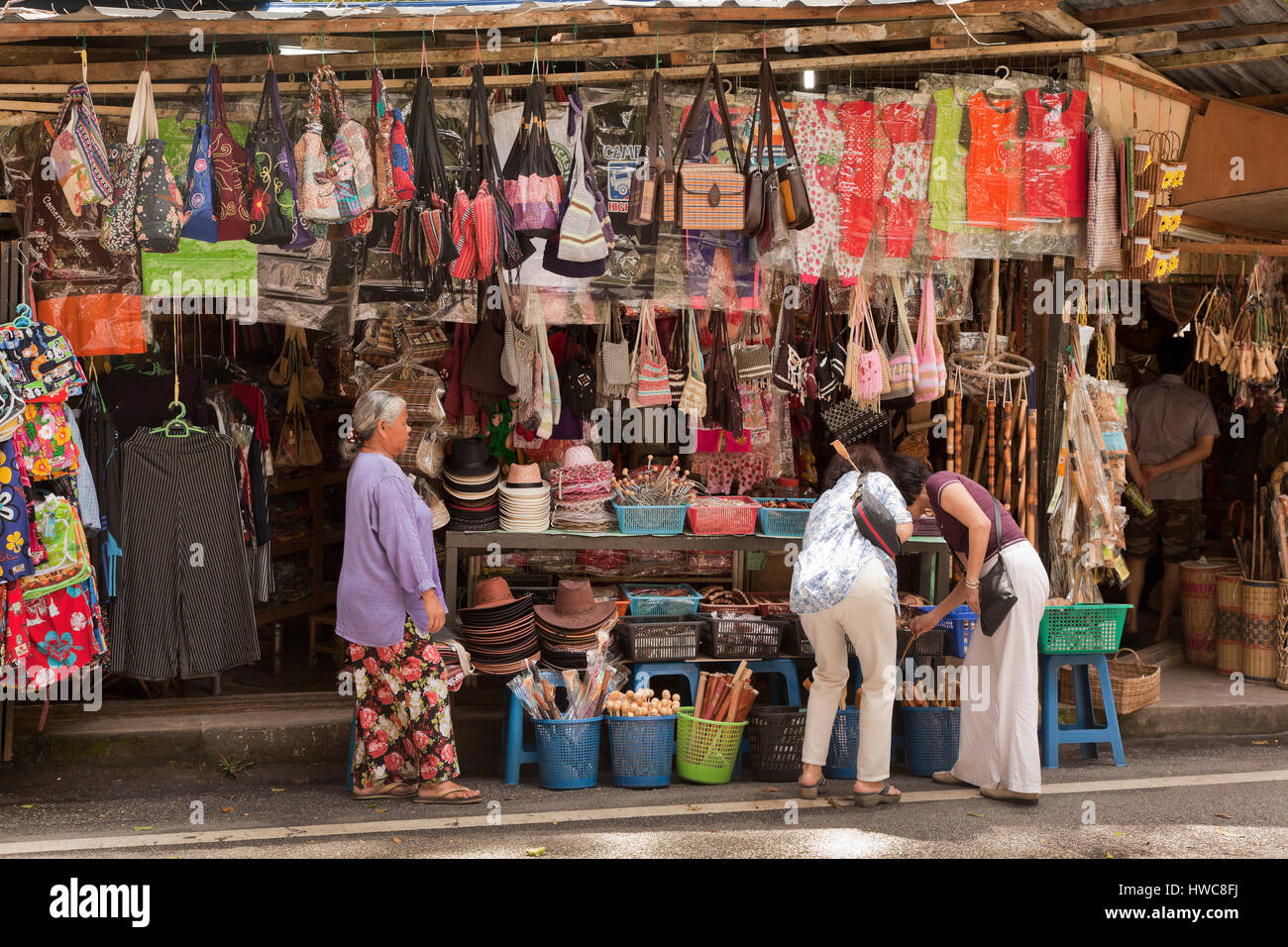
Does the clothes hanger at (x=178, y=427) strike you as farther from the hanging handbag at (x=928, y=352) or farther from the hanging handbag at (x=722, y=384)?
the hanging handbag at (x=928, y=352)

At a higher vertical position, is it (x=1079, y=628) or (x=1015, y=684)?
(x=1079, y=628)

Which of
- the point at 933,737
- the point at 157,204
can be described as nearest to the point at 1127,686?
the point at 933,737

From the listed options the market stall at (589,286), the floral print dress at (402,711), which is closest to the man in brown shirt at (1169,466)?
the market stall at (589,286)

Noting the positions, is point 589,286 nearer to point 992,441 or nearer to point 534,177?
point 534,177

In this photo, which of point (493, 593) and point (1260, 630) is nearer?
point (493, 593)

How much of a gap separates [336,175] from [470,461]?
1.88m

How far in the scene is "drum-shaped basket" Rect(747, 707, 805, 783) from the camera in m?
6.83

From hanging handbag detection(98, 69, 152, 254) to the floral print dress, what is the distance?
2.41 meters

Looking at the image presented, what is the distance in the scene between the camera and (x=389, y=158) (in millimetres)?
6586

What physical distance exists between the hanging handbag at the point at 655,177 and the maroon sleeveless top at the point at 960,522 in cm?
203

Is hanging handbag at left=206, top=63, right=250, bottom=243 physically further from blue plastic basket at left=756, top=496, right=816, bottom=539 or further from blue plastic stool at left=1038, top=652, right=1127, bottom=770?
blue plastic stool at left=1038, top=652, right=1127, bottom=770

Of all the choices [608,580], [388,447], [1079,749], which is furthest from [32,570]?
[1079,749]

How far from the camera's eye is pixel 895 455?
26.1 feet

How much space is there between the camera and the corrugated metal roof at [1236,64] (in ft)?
25.2
